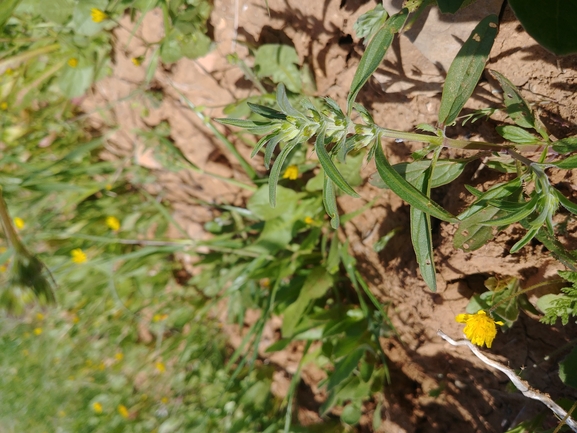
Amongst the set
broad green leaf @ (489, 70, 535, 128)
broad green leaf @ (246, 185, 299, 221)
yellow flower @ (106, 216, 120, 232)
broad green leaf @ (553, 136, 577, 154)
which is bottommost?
yellow flower @ (106, 216, 120, 232)

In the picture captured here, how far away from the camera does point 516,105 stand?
1436mm

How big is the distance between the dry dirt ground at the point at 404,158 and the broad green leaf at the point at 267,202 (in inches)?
11.2

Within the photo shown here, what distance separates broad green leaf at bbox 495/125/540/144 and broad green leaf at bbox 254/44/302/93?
1130 millimetres

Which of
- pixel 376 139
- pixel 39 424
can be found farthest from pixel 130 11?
pixel 39 424

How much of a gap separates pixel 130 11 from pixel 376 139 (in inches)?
72.4

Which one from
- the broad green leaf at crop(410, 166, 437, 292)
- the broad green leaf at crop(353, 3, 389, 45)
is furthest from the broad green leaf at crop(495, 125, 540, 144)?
the broad green leaf at crop(353, 3, 389, 45)

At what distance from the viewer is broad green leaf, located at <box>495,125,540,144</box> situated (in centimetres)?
143

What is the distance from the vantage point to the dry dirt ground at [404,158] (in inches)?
63.8

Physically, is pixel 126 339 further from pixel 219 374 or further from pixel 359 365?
pixel 359 365

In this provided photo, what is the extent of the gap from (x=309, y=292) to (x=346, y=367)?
0.42 m

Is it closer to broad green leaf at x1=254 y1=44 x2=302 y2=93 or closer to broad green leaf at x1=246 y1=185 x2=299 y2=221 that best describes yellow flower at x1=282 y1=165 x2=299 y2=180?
broad green leaf at x1=246 y1=185 x2=299 y2=221

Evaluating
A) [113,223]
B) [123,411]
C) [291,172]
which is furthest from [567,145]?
[123,411]

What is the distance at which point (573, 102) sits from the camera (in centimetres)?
144

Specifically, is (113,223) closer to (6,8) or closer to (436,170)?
(6,8)
